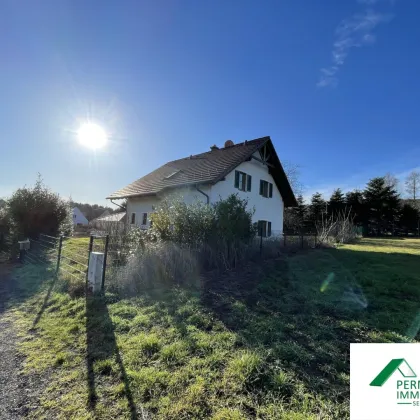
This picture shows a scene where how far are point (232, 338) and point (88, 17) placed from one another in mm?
8407

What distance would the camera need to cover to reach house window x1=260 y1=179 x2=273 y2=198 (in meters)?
17.3

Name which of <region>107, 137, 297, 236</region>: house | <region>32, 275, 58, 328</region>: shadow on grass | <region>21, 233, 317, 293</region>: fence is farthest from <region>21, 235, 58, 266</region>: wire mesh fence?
<region>107, 137, 297, 236</region>: house

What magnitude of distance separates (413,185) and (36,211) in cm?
5163

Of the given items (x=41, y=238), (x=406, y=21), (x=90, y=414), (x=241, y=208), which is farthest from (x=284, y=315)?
(x=41, y=238)

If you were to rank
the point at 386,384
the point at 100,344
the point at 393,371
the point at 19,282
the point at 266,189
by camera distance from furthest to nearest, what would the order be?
1. the point at 266,189
2. the point at 19,282
3. the point at 100,344
4. the point at 393,371
5. the point at 386,384

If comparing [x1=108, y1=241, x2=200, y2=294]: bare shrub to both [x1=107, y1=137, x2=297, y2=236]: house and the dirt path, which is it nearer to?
the dirt path

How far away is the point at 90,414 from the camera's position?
2.27 m

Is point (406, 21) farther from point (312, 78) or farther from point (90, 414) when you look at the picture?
point (90, 414)

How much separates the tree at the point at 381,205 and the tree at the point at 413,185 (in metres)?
9.80

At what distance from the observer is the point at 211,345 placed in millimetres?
3162

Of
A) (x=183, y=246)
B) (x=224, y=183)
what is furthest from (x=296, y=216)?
(x=183, y=246)

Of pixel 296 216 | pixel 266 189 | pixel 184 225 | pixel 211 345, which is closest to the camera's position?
pixel 211 345

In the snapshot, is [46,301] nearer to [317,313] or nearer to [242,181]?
[317,313]

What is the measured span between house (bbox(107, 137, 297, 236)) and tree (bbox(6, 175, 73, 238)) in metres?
4.53
